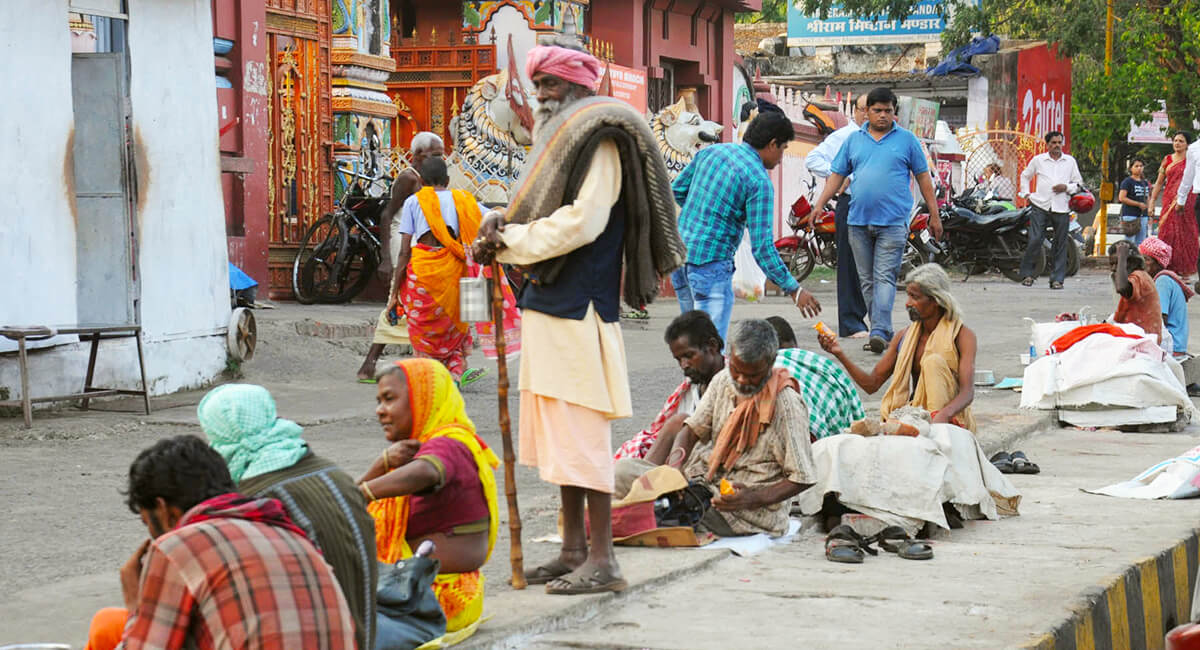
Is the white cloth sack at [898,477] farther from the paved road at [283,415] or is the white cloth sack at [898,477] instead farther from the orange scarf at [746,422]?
the paved road at [283,415]

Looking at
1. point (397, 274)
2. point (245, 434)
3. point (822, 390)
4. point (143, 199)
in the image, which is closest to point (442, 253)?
point (397, 274)

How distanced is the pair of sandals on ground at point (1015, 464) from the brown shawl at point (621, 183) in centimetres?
350

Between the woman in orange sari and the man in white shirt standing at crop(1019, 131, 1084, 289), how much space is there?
38.3 ft

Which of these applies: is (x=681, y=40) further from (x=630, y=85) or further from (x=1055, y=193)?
(x=1055, y=193)

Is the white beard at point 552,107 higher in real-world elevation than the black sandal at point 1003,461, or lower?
higher

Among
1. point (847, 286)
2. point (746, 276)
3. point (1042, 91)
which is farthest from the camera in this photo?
point (1042, 91)

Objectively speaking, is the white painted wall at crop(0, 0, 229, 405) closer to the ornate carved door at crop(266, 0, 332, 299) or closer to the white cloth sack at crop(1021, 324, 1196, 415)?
the ornate carved door at crop(266, 0, 332, 299)

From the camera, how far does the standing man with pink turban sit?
489cm

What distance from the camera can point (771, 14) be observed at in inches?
2242

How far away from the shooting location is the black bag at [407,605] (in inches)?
159

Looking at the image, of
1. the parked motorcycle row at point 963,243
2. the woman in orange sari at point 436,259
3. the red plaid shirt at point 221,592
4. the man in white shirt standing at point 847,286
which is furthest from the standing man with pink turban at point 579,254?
the parked motorcycle row at point 963,243

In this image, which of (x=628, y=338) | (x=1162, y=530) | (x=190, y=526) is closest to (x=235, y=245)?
(x=628, y=338)

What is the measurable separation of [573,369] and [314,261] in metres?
9.89

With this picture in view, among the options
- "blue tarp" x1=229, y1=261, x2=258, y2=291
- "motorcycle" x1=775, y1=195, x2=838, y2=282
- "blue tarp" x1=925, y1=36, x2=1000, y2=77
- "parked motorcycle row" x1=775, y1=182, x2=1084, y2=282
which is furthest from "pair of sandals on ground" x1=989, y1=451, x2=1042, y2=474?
"blue tarp" x1=925, y1=36, x2=1000, y2=77
